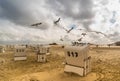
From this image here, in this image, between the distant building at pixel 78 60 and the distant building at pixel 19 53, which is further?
the distant building at pixel 19 53

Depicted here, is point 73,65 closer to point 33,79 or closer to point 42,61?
point 33,79

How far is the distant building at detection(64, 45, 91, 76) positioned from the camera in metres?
20.2

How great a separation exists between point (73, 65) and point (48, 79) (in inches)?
146

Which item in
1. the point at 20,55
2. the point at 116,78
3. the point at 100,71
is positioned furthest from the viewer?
the point at 20,55

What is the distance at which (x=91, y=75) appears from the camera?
21.0 m

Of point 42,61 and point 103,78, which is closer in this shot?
point 103,78

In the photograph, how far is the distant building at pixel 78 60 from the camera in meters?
20.2

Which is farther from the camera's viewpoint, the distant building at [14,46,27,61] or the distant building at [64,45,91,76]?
the distant building at [14,46,27,61]

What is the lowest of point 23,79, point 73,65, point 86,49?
point 23,79

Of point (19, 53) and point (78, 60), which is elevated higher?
point (19, 53)

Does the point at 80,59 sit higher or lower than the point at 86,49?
lower

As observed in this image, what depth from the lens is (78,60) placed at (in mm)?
20547

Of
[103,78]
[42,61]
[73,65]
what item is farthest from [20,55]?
[103,78]

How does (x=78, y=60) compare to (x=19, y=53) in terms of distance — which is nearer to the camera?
(x=78, y=60)
